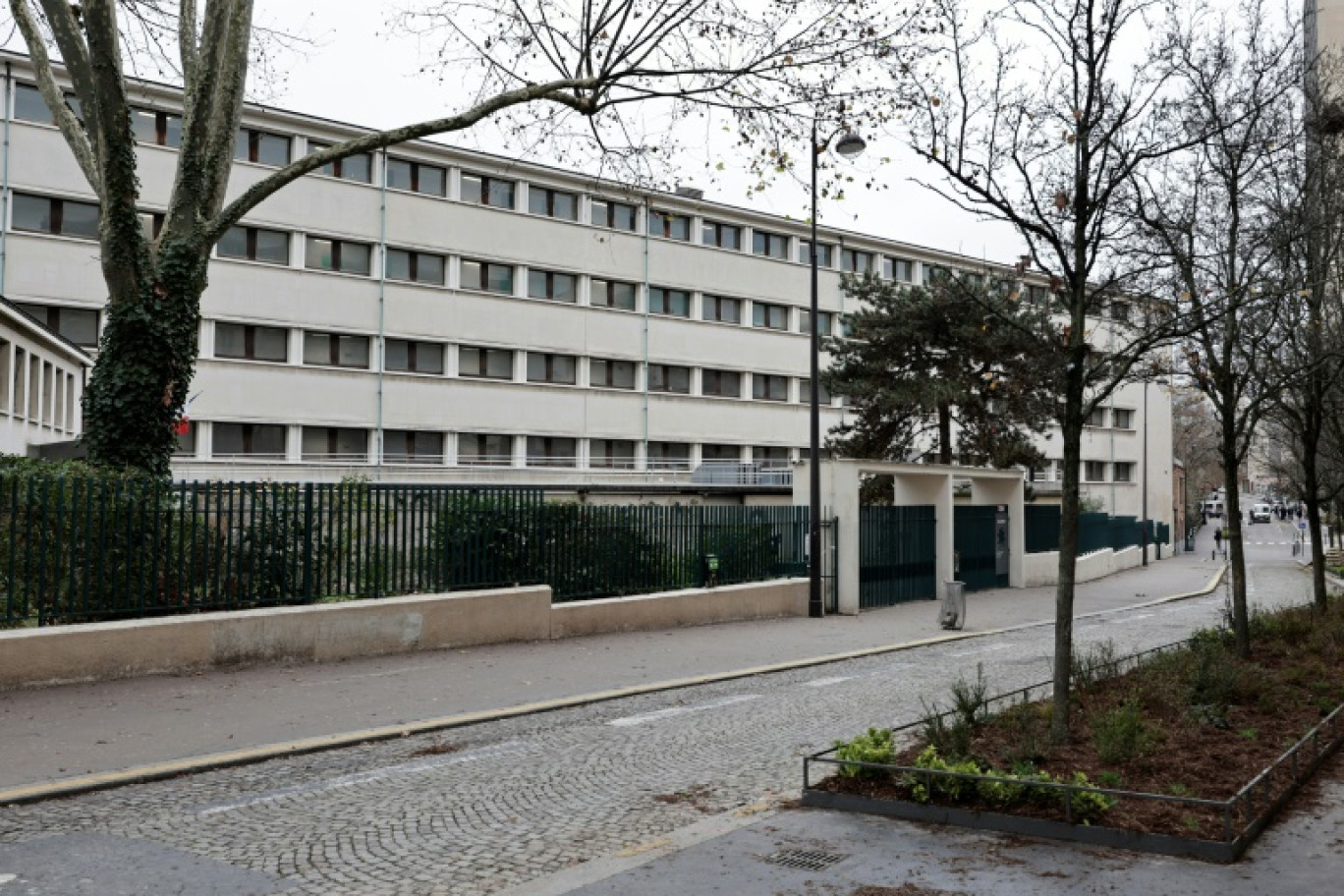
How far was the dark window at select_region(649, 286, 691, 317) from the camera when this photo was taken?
53.8 meters

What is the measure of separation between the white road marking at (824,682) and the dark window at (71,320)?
33497 mm

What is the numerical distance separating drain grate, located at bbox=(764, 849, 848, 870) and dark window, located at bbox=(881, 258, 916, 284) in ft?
196

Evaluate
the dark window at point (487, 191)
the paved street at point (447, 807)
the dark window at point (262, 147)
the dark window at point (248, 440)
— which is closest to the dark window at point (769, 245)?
the dark window at point (487, 191)

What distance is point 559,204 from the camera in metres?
50.8

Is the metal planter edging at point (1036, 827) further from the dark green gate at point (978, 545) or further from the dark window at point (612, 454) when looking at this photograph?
the dark window at point (612, 454)

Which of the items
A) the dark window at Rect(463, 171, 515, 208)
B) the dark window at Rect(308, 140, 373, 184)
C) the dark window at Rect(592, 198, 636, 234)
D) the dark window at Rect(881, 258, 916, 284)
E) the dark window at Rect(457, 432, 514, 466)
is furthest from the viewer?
the dark window at Rect(881, 258, 916, 284)

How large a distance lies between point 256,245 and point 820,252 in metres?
30.2

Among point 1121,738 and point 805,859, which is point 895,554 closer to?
point 1121,738

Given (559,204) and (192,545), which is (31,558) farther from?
(559,204)

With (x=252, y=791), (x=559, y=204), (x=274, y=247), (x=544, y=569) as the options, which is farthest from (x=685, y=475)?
(x=252, y=791)

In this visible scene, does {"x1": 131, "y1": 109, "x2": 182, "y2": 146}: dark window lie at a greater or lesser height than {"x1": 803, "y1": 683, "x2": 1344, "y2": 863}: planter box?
greater

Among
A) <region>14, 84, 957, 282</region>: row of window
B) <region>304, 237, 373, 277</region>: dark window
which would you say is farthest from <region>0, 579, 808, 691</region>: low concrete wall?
<region>304, 237, 373, 277</region>: dark window

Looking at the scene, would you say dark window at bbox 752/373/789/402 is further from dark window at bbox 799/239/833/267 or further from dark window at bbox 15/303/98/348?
dark window at bbox 15/303/98/348

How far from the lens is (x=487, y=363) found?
48406mm
